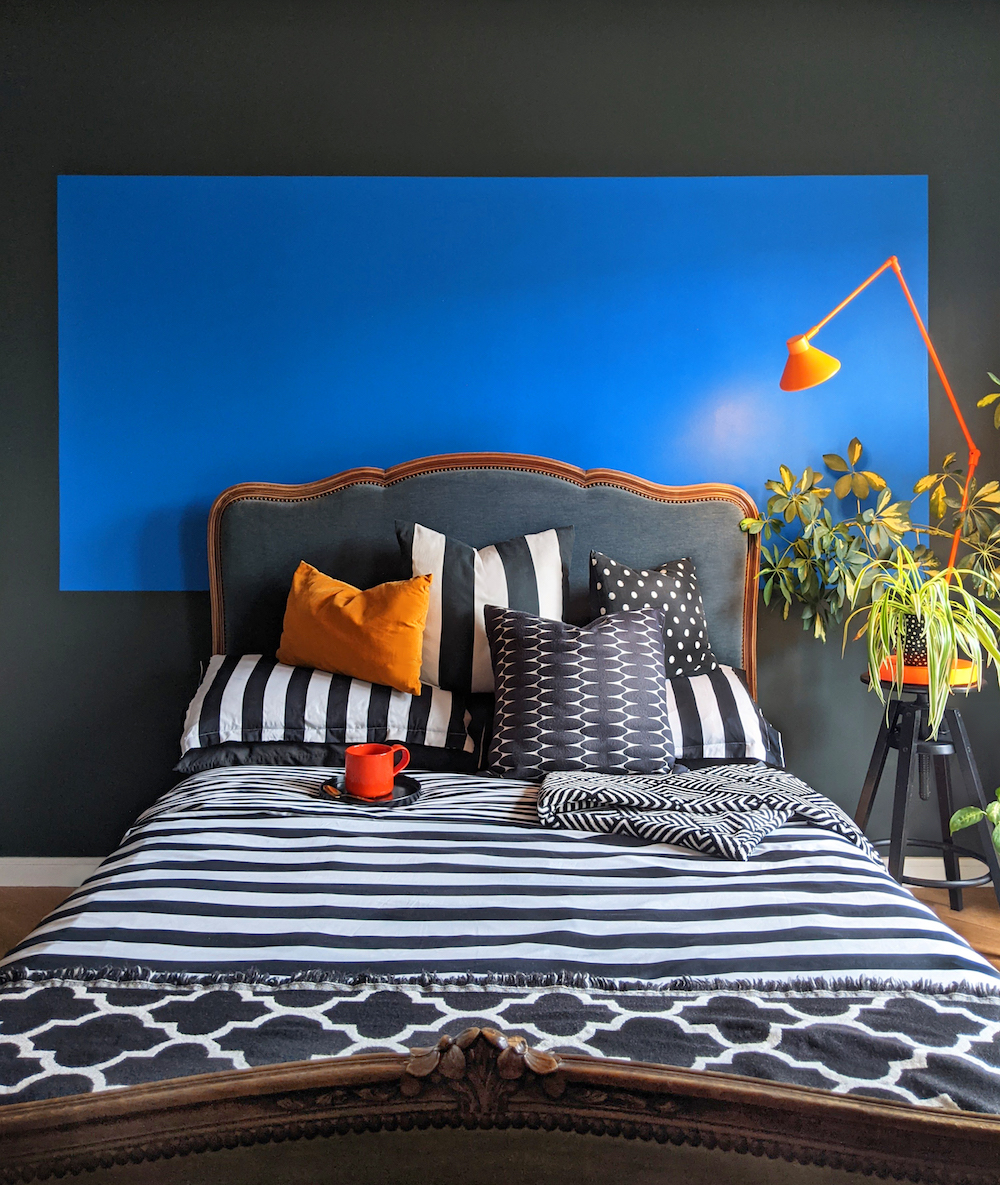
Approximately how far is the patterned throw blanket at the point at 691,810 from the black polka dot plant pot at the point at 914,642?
0.64 m

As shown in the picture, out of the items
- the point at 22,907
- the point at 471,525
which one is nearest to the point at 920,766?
the point at 471,525

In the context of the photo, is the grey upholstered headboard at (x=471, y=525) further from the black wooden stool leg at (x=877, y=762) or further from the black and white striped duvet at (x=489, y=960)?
the black and white striped duvet at (x=489, y=960)

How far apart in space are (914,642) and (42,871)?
2793 mm

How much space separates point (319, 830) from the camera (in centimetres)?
167

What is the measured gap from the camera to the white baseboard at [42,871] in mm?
2818

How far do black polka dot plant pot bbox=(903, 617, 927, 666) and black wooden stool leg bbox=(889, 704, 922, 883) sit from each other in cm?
14

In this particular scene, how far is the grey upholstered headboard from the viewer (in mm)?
2654

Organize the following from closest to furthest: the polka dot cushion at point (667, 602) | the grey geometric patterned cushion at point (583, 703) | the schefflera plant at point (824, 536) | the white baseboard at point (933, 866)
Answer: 1. the grey geometric patterned cushion at point (583, 703)
2. the polka dot cushion at point (667, 602)
3. the schefflera plant at point (824, 536)
4. the white baseboard at point (933, 866)

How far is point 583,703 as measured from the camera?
80.0 inches

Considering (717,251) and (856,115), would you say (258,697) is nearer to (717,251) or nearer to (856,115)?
(717,251)

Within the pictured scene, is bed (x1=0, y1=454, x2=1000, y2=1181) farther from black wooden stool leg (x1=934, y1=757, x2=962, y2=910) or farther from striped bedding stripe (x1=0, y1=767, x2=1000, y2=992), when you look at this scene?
black wooden stool leg (x1=934, y1=757, x2=962, y2=910)

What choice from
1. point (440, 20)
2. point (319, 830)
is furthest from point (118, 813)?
point (440, 20)

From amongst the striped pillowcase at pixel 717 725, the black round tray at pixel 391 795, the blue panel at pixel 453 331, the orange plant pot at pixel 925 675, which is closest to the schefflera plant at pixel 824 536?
the blue panel at pixel 453 331

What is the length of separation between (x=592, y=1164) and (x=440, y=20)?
3.07 m
